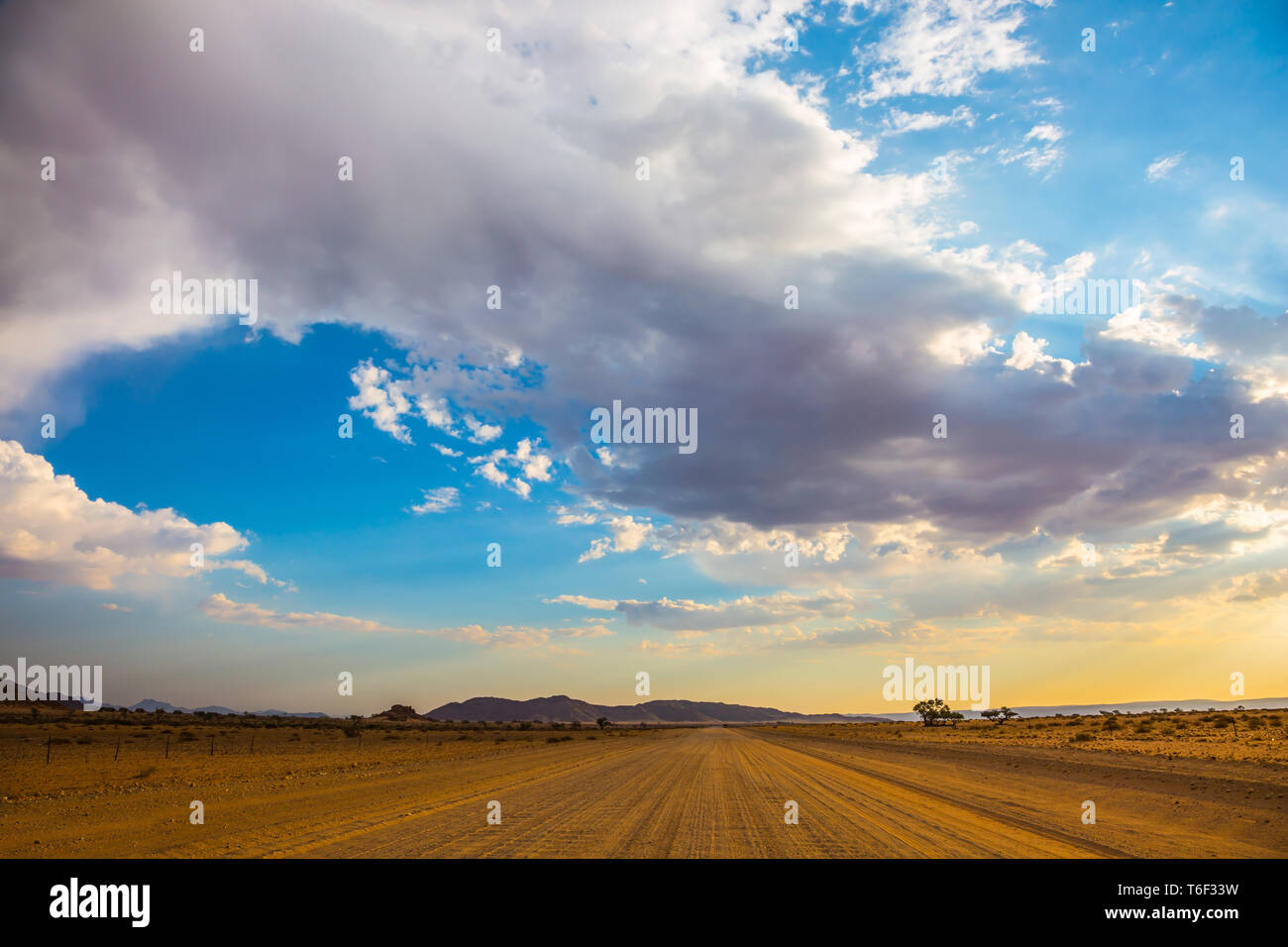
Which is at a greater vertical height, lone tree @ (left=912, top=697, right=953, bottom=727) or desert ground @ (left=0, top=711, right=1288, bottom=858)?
desert ground @ (left=0, top=711, right=1288, bottom=858)

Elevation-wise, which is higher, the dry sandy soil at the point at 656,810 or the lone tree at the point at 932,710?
the dry sandy soil at the point at 656,810

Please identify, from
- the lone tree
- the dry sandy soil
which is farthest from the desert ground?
the lone tree

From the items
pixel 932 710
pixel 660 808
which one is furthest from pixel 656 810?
pixel 932 710

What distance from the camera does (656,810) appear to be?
16766 millimetres

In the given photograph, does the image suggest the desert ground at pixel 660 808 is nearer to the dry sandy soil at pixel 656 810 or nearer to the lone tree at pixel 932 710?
the dry sandy soil at pixel 656 810

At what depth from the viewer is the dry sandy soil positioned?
12086mm

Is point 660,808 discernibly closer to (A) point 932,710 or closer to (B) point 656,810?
(B) point 656,810

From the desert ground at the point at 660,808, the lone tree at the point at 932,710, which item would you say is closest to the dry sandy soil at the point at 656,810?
the desert ground at the point at 660,808

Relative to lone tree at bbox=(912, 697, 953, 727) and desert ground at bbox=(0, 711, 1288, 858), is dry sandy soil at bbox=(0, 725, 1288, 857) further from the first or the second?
lone tree at bbox=(912, 697, 953, 727)

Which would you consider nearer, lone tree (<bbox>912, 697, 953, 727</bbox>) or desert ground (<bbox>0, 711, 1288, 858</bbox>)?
desert ground (<bbox>0, 711, 1288, 858</bbox>)

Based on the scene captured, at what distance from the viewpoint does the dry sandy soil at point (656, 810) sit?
39.7 feet
